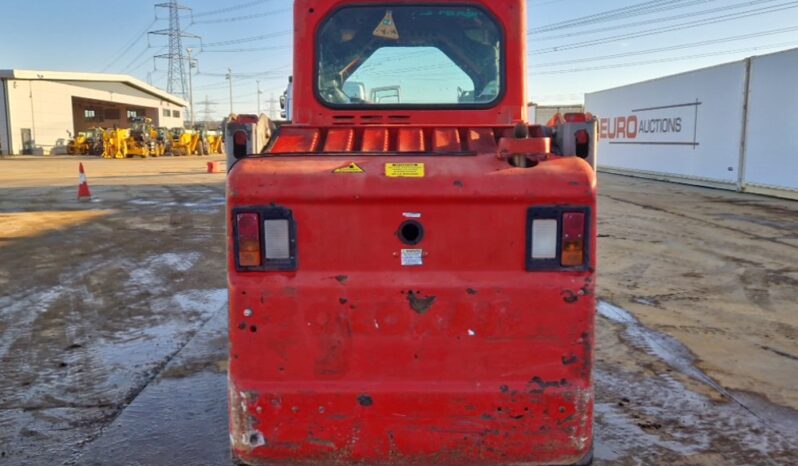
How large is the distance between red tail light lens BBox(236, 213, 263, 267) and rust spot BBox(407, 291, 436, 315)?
0.64m

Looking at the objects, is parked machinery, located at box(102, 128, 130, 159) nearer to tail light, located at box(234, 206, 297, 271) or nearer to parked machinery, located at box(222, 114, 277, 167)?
parked machinery, located at box(222, 114, 277, 167)

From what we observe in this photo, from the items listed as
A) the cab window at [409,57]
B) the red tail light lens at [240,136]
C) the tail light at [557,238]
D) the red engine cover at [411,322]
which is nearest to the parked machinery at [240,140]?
the red tail light lens at [240,136]

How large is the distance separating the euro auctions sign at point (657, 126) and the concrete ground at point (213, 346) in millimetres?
8741

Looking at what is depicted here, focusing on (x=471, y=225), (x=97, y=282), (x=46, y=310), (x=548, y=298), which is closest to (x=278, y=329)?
(x=471, y=225)

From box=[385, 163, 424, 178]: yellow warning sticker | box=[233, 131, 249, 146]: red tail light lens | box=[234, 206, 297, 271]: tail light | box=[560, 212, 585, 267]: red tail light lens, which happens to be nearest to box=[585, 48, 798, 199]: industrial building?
box=[560, 212, 585, 267]: red tail light lens

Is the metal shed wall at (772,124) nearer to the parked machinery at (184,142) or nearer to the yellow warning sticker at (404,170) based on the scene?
the yellow warning sticker at (404,170)

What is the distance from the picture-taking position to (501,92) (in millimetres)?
3516

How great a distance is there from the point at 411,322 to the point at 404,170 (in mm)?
630

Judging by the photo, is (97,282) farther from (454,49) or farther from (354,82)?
(454,49)

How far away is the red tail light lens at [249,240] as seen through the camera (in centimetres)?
253

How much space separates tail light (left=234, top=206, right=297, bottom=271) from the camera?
2525 mm

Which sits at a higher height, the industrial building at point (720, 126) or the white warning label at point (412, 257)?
the industrial building at point (720, 126)

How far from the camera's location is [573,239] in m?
2.54

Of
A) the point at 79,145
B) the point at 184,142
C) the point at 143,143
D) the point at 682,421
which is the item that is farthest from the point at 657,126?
the point at 79,145
